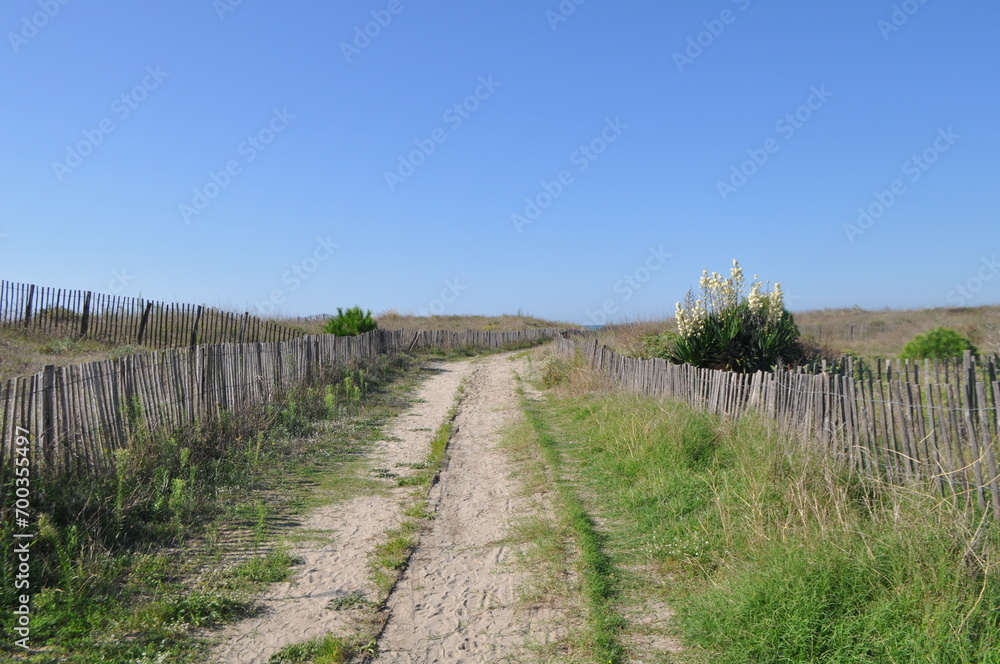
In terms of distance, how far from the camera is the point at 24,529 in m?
4.38

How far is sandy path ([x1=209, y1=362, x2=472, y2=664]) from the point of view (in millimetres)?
3695

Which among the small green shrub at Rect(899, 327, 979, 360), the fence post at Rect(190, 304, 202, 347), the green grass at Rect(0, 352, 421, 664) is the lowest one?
the green grass at Rect(0, 352, 421, 664)

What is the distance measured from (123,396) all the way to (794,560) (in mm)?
Answer: 5717

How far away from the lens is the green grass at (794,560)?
10.1 feet

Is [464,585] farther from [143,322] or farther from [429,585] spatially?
[143,322]

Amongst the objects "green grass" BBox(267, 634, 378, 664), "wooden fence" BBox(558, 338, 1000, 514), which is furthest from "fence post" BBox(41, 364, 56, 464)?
"wooden fence" BBox(558, 338, 1000, 514)

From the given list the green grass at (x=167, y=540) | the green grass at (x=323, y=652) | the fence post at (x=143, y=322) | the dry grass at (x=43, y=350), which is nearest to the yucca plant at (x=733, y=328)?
the green grass at (x=167, y=540)

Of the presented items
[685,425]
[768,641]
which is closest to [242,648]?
[768,641]

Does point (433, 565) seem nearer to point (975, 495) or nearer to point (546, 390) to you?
point (975, 495)

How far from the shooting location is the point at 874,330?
28891mm

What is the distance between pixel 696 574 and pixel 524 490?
273 centimetres

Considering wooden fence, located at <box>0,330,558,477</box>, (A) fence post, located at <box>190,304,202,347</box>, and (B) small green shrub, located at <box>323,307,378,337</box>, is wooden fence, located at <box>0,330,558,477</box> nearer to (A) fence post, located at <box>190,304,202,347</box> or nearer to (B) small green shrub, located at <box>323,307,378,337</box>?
(A) fence post, located at <box>190,304,202,347</box>

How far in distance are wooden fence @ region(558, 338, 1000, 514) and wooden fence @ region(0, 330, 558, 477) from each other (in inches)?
237

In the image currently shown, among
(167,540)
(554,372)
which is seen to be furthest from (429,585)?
(554,372)
